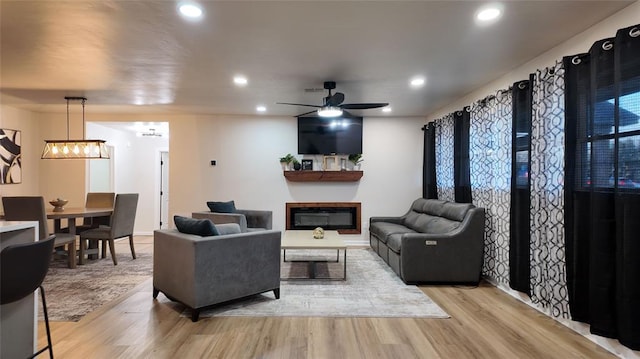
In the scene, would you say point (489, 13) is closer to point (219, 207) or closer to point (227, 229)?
point (227, 229)

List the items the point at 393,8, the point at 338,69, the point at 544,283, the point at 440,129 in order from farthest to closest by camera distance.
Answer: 1. the point at 440,129
2. the point at 338,69
3. the point at 544,283
4. the point at 393,8

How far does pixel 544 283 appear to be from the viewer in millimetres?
3094

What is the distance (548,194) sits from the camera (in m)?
3.02

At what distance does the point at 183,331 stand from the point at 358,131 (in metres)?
4.74

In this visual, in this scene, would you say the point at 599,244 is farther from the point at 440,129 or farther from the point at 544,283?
the point at 440,129

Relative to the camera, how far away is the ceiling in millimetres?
2400

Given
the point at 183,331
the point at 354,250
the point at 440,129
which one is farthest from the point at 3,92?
the point at 440,129

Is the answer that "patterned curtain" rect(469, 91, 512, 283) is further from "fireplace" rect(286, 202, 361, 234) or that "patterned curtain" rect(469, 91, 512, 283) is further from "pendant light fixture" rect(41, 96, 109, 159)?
"pendant light fixture" rect(41, 96, 109, 159)

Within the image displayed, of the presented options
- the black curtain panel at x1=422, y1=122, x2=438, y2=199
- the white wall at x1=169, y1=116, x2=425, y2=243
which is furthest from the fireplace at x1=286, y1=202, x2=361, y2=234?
the black curtain panel at x1=422, y1=122, x2=438, y2=199

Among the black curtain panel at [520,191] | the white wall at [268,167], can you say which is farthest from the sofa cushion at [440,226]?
the white wall at [268,167]

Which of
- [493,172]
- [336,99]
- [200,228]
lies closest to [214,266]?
[200,228]

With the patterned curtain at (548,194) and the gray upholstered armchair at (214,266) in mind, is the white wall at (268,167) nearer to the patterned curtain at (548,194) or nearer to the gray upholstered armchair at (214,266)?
the gray upholstered armchair at (214,266)

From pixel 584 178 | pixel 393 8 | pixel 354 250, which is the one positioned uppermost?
Answer: pixel 393 8

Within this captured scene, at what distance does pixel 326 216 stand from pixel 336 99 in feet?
9.79
